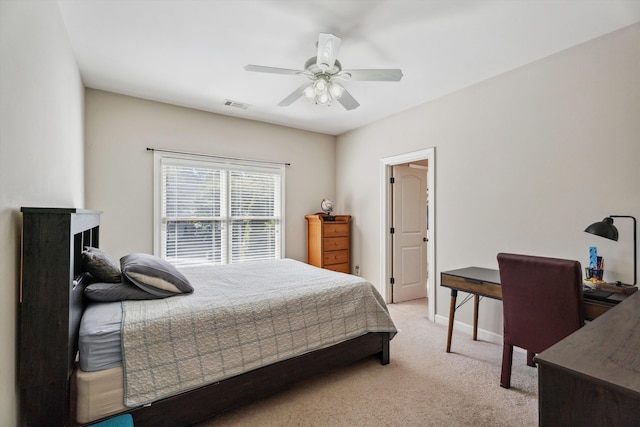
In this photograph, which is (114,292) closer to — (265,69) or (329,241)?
(265,69)

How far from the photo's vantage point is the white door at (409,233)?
4324 mm

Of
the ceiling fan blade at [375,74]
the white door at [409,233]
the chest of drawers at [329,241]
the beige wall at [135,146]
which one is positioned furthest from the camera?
the chest of drawers at [329,241]

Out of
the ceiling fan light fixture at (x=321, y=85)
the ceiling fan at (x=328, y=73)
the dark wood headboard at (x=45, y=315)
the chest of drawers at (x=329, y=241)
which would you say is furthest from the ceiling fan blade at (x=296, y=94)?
the chest of drawers at (x=329, y=241)

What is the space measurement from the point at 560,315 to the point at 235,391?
205 centimetres

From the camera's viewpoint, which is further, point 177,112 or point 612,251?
point 177,112

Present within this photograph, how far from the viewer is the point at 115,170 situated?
11.3ft

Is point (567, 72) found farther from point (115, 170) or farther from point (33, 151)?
point (115, 170)

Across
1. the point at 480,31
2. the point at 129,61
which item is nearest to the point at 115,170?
the point at 129,61

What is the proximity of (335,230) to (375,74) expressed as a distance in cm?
268

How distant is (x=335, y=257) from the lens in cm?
459

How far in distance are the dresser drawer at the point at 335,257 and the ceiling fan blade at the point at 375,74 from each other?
2729mm

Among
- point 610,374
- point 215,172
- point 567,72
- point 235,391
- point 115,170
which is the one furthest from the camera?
point 215,172

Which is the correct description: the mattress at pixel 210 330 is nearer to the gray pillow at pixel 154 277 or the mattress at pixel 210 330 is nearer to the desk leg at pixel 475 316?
the gray pillow at pixel 154 277

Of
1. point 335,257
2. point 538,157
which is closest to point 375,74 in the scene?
point 538,157
